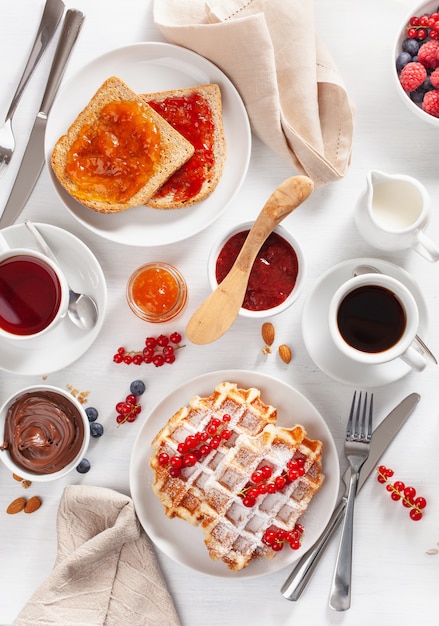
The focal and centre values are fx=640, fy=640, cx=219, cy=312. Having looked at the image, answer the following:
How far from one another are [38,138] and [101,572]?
1.33 metres

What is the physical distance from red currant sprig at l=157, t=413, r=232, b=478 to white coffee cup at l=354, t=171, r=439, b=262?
2.19ft

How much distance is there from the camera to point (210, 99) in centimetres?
185

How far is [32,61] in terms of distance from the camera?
1945 mm

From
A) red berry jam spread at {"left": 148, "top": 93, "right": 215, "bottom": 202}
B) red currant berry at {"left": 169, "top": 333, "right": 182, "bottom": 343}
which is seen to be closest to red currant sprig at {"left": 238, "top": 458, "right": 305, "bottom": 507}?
red currant berry at {"left": 169, "top": 333, "right": 182, "bottom": 343}

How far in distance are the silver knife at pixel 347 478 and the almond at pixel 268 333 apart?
0.42m

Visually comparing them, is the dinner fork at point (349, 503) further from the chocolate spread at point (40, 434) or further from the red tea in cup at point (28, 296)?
the red tea in cup at point (28, 296)

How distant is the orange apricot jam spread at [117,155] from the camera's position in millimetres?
1818

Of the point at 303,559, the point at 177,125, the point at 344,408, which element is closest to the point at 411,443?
the point at 344,408

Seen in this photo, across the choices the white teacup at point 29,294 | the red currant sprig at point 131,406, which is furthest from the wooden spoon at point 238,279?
the white teacup at point 29,294

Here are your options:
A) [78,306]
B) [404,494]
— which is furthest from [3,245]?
[404,494]

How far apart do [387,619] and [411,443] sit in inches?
21.3

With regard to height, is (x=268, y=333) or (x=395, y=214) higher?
(x=395, y=214)

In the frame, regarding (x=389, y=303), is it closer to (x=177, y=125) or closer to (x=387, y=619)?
(x=177, y=125)

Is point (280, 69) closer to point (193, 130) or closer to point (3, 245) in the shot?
point (193, 130)
